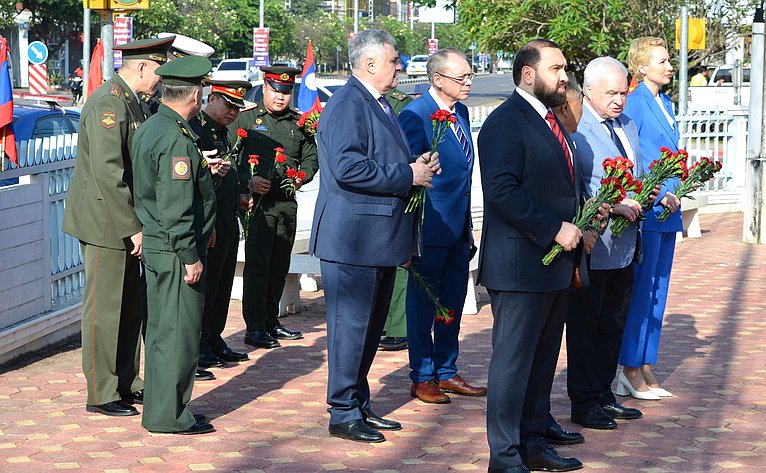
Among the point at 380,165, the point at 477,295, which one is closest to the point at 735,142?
the point at 477,295

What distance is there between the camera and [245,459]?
5.70 metres

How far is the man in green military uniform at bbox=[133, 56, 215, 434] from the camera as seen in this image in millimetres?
5875

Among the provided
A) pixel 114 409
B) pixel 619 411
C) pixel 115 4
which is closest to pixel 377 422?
pixel 619 411

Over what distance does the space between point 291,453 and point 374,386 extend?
163 centimetres

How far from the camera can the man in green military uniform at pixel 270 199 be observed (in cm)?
848

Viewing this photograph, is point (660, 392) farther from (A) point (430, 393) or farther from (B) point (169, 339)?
(B) point (169, 339)

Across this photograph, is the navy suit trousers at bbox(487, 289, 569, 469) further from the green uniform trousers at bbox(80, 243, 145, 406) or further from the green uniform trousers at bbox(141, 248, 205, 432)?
the green uniform trousers at bbox(80, 243, 145, 406)

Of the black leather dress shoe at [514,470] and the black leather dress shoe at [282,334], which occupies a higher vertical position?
the black leather dress shoe at [514,470]

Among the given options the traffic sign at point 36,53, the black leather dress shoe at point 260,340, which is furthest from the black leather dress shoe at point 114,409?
the traffic sign at point 36,53

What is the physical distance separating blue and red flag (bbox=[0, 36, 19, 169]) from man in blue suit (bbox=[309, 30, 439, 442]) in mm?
2659

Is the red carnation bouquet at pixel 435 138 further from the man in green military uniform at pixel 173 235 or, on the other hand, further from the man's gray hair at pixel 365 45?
the man in green military uniform at pixel 173 235

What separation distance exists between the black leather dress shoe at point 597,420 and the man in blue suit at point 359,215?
3.59 ft

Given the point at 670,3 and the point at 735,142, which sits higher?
the point at 670,3

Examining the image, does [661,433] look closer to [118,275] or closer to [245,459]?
[245,459]
